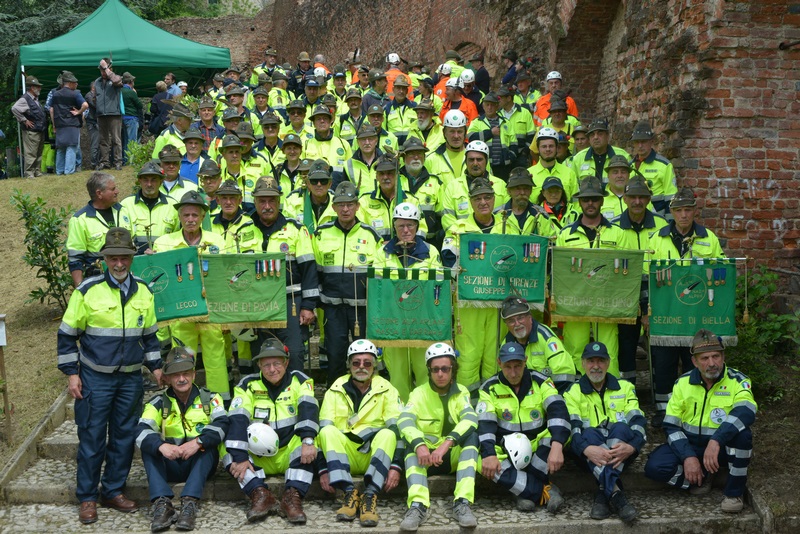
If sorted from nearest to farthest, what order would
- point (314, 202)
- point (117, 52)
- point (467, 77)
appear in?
point (314, 202) → point (467, 77) → point (117, 52)

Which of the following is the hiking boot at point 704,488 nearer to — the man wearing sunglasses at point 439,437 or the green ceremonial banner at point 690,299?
the green ceremonial banner at point 690,299

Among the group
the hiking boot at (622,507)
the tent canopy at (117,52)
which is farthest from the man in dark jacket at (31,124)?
the hiking boot at (622,507)

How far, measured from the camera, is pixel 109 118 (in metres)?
18.4

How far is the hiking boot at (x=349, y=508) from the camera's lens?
23.0 feet

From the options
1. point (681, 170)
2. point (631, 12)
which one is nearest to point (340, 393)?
point (681, 170)

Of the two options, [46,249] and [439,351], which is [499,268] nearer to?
[439,351]

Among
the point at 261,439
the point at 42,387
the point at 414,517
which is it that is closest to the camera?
the point at 414,517

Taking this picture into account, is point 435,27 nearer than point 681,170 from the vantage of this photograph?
No

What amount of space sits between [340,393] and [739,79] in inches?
238

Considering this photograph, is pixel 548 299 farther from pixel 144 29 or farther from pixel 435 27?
pixel 144 29

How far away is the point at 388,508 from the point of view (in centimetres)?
731

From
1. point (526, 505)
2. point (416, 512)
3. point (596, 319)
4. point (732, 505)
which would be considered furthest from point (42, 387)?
point (732, 505)

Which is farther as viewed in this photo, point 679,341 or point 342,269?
point 342,269

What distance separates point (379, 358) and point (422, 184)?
2.35 metres
